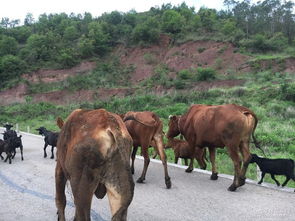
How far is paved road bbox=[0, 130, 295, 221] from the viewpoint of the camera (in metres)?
6.26

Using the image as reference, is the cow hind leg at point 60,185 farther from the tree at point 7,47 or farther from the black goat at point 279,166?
the tree at point 7,47

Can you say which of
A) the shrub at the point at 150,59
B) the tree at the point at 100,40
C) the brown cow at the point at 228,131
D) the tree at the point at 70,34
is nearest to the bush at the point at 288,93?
the brown cow at the point at 228,131

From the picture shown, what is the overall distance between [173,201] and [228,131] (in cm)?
214

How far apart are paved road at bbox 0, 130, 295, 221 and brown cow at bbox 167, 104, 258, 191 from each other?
56cm

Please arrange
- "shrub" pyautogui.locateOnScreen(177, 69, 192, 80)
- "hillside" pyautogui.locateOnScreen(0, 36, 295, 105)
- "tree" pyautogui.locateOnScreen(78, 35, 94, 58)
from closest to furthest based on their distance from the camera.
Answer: "hillside" pyautogui.locateOnScreen(0, 36, 295, 105) < "shrub" pyautogui.locateOnScreen(177, 69, 192, 80) < "tree" pyautogui.locateOnScreen(78, 35, 94, 58)

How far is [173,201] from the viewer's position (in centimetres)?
711

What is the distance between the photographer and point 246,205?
22.2ft

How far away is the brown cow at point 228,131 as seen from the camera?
7.80 m

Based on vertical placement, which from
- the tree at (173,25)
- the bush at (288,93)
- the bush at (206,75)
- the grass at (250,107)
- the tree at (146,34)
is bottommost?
the grass at (250,107)

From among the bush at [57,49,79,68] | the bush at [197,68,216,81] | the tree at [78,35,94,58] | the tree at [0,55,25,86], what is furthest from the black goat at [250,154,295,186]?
the tree at [78,35,94,58]

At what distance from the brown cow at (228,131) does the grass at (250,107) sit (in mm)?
1572

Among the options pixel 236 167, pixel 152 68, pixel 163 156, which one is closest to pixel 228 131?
pixel 236 167

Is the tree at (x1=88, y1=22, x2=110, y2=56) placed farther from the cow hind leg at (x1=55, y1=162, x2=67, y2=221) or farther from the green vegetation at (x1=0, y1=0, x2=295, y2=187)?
the cow hind leg at (x1=55, y1=162, x2=67, y2=221)

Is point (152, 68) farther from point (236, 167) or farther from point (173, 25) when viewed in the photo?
point (236, 167)
